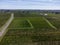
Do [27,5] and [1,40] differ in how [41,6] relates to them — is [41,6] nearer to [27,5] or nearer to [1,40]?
[27,5]

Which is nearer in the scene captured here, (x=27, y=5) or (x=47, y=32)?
(x=47, y=32)

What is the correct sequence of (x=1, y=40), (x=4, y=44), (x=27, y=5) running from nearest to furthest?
(x=4, y=44), (x=1, y=40), (x=27, y=5)

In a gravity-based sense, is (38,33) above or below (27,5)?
above

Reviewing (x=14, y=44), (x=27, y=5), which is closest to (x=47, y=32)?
(x=14, y=44)

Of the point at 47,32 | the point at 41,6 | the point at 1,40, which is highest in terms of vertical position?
the point at 1,40

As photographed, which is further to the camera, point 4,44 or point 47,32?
point 47,32

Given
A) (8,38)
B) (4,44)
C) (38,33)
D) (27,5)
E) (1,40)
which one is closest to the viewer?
(4,44)

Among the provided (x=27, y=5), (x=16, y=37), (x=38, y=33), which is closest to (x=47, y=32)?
(x=38, y=33)

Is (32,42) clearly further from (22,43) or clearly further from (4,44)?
(4,44)

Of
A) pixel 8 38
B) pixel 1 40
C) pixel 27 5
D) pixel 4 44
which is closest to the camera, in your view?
pixel 4 44
